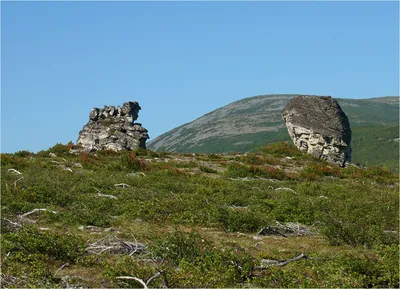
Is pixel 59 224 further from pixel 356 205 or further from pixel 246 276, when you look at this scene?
pixel 356 205

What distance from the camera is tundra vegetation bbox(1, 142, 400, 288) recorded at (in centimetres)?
1080

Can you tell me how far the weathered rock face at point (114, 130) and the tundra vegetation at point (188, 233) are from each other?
15.4 meters

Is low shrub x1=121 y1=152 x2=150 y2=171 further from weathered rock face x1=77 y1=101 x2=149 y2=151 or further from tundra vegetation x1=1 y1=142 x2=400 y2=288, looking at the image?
weathered rock face x1=77 y1=101 x2=149 y2=151

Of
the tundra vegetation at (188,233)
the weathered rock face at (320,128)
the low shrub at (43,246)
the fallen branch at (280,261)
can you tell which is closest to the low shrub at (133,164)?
the tundra vegetation at (188,233)

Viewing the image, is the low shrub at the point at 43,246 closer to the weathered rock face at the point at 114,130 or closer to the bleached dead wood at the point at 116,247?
the bleached dead wood at the point at 116,247

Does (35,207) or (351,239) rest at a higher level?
(35,207)

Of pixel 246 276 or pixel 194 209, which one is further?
pixel 194 209

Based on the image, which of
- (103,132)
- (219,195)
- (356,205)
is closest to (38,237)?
(219,195)

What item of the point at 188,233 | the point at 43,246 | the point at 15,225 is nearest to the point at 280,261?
the point at 188,233

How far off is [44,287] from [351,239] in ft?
27.0

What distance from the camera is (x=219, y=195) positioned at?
867 inches

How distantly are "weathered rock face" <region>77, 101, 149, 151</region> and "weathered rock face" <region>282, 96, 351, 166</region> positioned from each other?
11995 mm

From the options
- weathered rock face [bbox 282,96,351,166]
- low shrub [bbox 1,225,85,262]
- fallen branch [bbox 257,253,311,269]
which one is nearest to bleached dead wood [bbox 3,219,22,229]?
low shrub [bbox 1,225,85,262]

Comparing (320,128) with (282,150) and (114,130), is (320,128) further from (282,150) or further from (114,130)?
(114,130)
